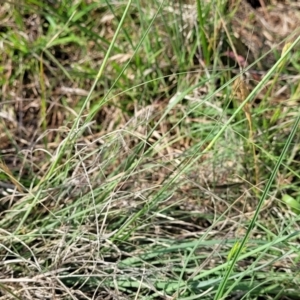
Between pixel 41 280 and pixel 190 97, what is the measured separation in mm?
569

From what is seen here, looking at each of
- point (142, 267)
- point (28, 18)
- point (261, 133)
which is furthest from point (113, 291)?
point (28, 18)

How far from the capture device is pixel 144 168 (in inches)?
49.8

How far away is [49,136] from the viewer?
1.51 metres

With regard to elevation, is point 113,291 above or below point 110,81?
below

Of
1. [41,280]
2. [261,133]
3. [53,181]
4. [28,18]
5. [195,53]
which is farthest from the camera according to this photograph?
[28,18]

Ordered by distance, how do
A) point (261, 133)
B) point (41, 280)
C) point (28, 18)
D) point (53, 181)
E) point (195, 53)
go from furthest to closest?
point (28, 18)
point (195, 53)
point (261, 133)
point (53, 181)
point (41, 280)

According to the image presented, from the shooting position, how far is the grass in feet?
3.63

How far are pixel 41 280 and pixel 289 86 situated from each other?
80cm

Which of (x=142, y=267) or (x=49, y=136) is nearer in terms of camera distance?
(x=142, y=267)

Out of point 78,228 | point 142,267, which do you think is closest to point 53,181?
point 78,228

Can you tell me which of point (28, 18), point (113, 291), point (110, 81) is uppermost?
point (28, 18)

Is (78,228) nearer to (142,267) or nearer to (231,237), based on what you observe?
(142,267)

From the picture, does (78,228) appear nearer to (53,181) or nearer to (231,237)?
(53,181)

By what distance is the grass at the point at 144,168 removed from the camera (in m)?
1.11
